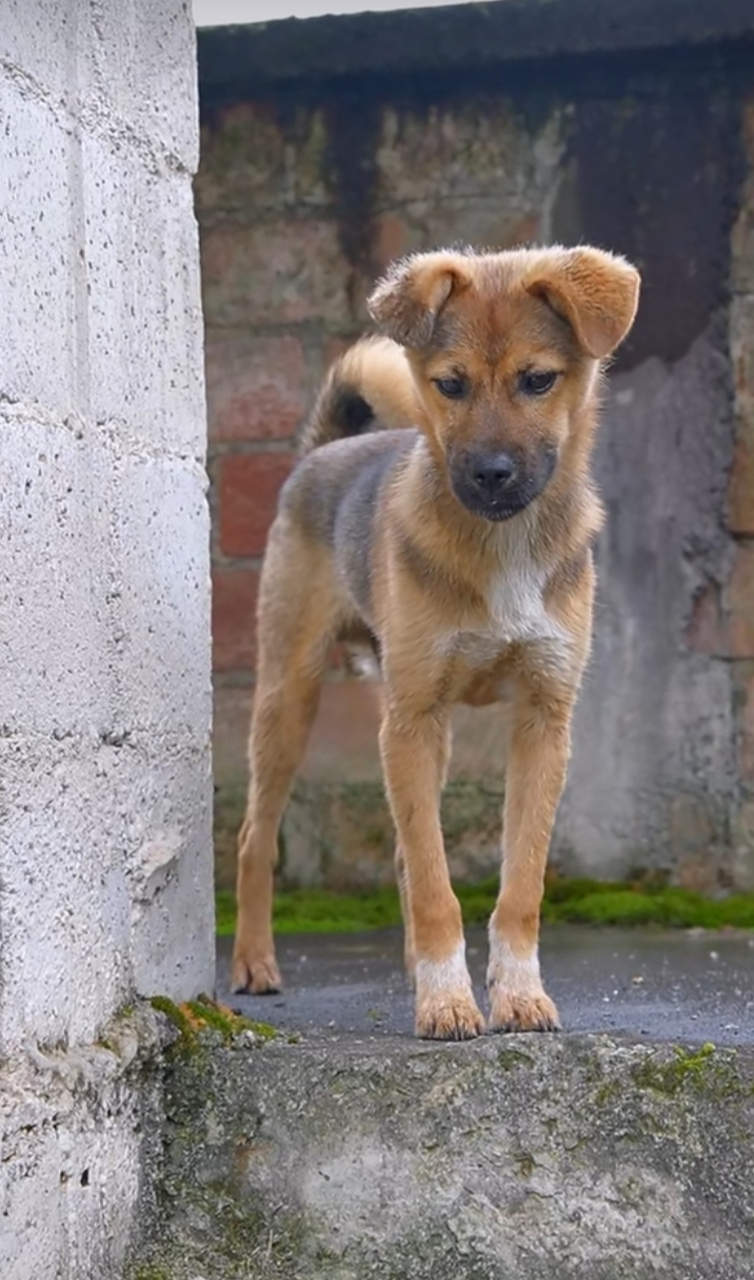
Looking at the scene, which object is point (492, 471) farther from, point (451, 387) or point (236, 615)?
point (236, 615)

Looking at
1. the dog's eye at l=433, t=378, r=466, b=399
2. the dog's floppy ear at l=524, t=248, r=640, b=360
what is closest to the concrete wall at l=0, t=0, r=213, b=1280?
the dog's eye at l=433, t=378, r=466, b=399

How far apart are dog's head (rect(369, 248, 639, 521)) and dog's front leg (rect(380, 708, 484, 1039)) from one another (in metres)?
0.47

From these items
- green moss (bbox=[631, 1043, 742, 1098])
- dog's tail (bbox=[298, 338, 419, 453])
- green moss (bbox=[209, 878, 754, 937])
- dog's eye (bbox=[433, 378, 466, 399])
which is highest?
dog's tail (bbox=[298, 338, 419, 453])

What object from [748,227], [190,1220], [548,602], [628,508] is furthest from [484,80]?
[190,1220]

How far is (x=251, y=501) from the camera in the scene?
234 inches

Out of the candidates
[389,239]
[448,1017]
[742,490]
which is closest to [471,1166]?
[448,1017]

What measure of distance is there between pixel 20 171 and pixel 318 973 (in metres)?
2.46

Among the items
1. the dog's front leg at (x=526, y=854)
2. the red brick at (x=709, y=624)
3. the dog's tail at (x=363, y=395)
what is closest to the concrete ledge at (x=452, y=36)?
the dog's tail at (x=363, y=395)

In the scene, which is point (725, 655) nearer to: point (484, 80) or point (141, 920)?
point (484, 80)

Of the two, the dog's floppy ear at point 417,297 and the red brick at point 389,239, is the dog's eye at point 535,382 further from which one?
the red brick at point 389,239

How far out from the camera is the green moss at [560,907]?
563 centimetres

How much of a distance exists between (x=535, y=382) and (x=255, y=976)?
1573mm

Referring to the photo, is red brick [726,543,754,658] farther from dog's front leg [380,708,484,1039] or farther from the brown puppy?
dog's front leg [380,708,484,1039]

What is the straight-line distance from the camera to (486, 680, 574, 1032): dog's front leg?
3.66 meters
